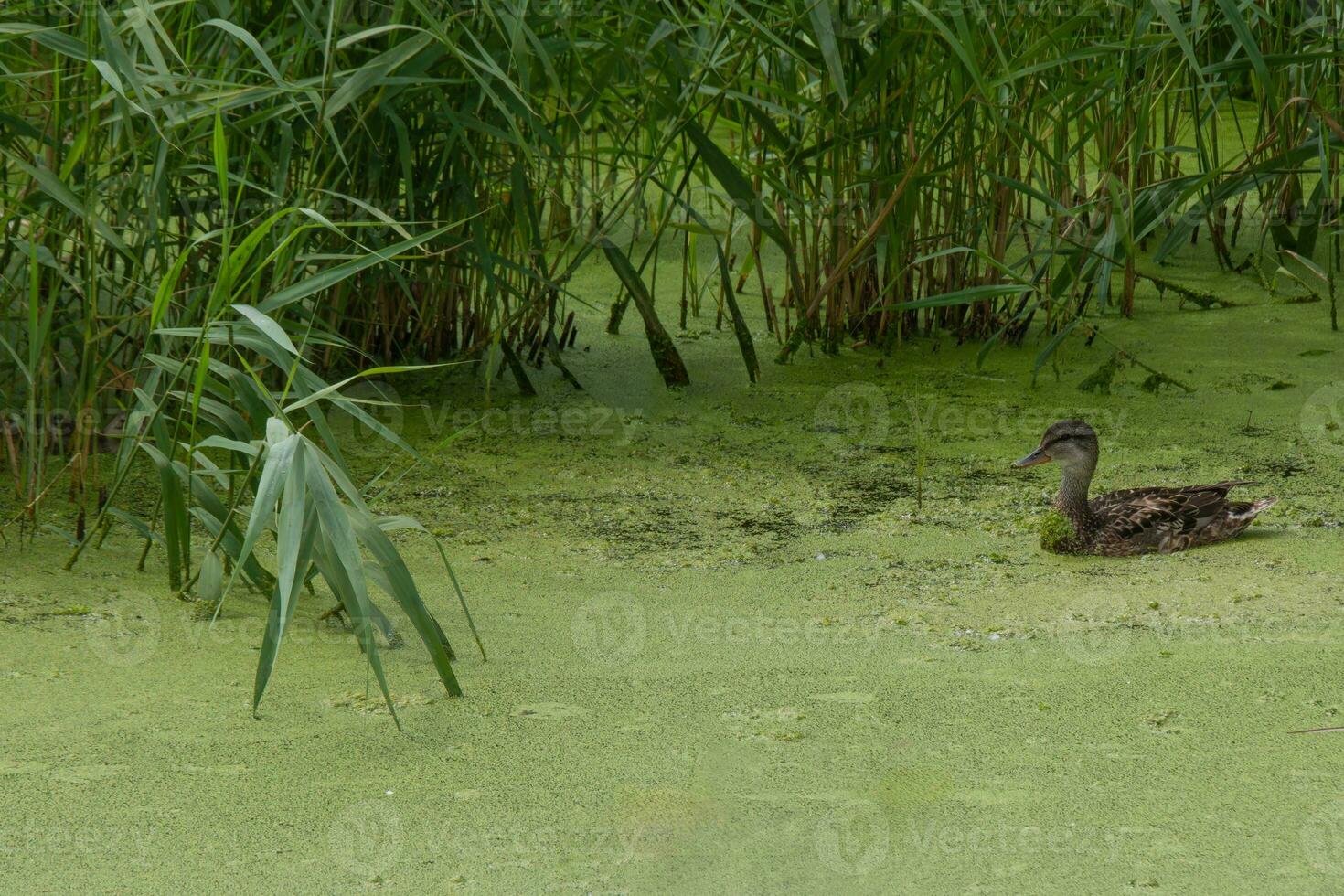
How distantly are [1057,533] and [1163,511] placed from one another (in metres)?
0.16

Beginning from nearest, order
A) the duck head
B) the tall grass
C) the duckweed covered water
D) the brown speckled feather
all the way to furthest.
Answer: the duckweed covered water, the tall grass, the brown speckled feather, the duck head

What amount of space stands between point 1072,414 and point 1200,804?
58.4 inches

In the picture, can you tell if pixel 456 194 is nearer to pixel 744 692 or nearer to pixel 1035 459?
pixel 1035 459

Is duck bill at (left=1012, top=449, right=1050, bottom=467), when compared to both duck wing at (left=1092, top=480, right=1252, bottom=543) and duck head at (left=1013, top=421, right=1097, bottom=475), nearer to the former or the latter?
duck head at (left=1013, top=421, right=1097, bottom=475)

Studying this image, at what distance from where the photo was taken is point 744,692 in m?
1.82

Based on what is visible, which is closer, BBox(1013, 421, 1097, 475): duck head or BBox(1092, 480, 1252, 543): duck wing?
BBox(1092, 480, 1252, 543): duck wing

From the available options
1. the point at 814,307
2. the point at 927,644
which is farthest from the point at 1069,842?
the point at 814,307

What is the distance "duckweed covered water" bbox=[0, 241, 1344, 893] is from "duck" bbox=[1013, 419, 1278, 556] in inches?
1.3

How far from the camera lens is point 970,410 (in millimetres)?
2957

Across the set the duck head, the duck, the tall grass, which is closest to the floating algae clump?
the duck

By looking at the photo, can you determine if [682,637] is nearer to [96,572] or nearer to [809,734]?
[809,734]

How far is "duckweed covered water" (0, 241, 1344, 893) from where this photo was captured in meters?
1.44

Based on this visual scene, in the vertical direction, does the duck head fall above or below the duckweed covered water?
above

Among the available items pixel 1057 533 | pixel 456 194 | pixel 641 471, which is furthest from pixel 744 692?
pixel 456 194
